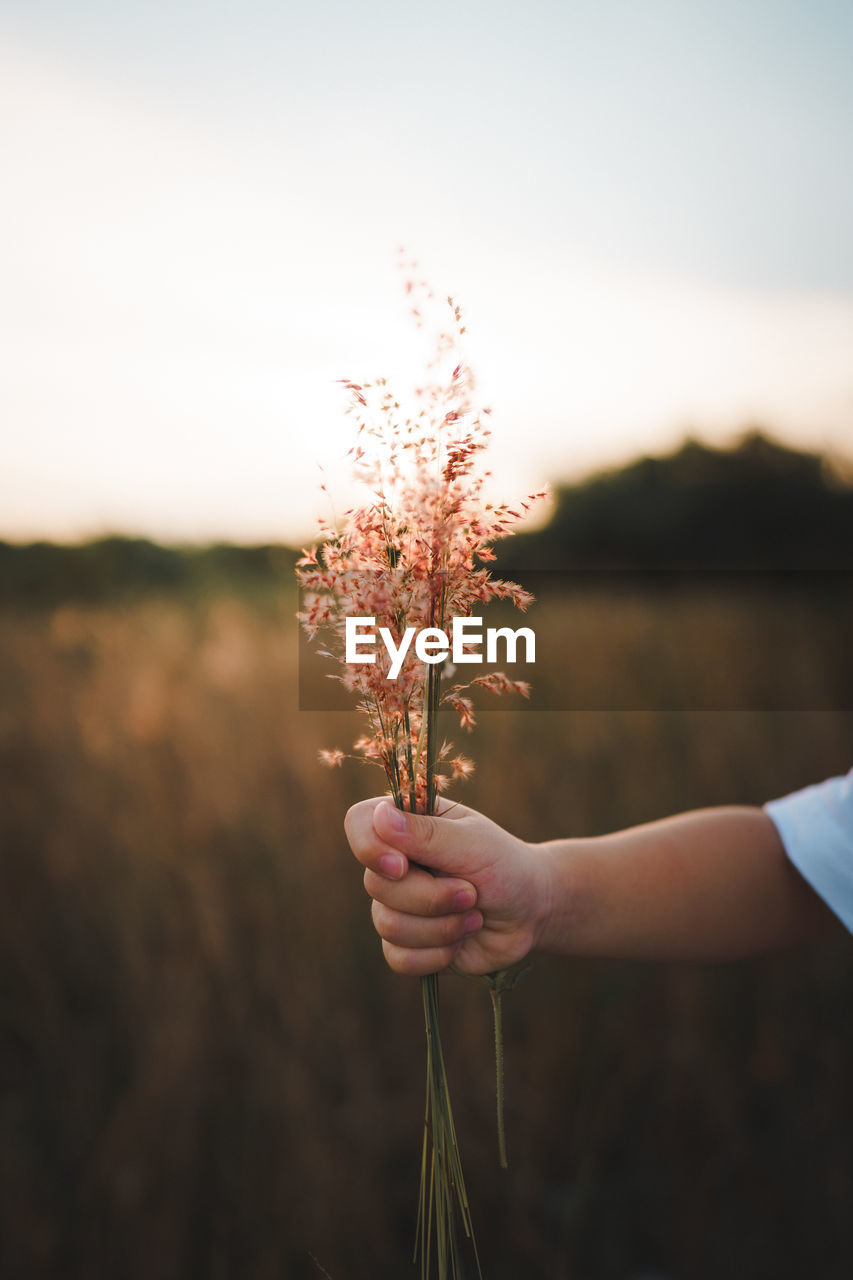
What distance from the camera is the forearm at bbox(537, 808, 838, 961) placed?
1205mm

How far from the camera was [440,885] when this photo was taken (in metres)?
0.84

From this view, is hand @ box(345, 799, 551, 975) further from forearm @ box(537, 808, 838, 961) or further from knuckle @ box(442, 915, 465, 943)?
forearm @ box(537, 808, 838, 961)

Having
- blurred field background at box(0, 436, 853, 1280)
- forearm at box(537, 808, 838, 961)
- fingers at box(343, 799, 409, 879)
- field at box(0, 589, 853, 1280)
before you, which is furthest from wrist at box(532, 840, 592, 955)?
blurred field background at box(0, 436, 853, 1280)

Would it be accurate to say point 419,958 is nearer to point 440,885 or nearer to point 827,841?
point 440,885

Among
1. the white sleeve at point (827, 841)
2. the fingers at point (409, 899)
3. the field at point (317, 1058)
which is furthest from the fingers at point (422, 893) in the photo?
the field at point (317, 1058)

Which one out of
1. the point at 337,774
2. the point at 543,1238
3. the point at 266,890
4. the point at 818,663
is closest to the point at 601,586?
the point at 818,663

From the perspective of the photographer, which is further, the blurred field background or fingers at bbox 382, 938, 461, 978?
the blurred field background

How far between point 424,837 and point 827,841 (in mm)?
872

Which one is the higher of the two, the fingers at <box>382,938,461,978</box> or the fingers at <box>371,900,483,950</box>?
the fingers at <box>371,900,483,950</box>

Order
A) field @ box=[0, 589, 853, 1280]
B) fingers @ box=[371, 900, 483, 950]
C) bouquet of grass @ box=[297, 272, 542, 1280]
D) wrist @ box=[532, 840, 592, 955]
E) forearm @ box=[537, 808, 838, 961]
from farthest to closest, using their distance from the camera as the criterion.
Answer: field @ box=[0, 589, 853, 1280] < forearm @ box=[537, 808, 838, 961] < wrist @ box=[532, 840, 592, 955] < fingers @ box=[371, 900, 483, 950] < bouquet of grass @ box=[297, 272, 542, 1280]

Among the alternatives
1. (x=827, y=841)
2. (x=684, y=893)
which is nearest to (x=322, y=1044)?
(x=684, y=893)

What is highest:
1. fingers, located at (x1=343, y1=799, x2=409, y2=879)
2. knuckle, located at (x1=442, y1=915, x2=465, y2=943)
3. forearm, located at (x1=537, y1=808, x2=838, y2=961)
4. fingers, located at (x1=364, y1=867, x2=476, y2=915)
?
fingers, located at (x1=343, y1=799, x2=409, y2=879)

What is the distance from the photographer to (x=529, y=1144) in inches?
84.7

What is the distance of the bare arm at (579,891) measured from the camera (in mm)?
836
